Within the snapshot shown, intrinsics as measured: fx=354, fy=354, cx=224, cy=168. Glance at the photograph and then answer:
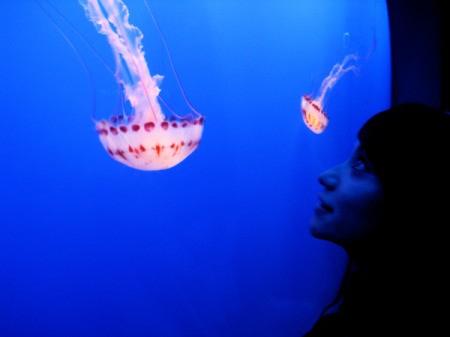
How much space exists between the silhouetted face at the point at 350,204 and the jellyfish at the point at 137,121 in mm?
989

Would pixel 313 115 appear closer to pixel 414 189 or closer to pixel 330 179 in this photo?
pixel 330 179

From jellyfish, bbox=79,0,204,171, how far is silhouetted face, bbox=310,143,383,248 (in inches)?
38.9

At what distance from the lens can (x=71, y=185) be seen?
1777 millimetres

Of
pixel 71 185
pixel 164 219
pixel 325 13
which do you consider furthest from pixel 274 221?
pixel 325 13

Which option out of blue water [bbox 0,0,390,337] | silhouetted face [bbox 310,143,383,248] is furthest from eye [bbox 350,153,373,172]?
blue water [bbox 0,0,390,337]

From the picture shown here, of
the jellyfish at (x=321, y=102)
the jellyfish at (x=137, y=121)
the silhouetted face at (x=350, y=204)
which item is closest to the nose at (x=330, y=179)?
the silhouetted face at (x=350, y=204)

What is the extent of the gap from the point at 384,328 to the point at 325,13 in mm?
2468

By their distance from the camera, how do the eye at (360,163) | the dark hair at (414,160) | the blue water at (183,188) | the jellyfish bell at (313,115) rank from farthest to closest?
the jellyfish bell at (313,115) < the blue water at (183,188) < the eye at (360,163) < the dark hair at (414,160)

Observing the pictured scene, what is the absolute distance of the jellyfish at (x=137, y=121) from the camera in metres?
1.72

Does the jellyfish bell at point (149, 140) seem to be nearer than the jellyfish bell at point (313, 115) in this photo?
Yes

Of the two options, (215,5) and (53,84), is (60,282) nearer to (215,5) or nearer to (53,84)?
(53,84)

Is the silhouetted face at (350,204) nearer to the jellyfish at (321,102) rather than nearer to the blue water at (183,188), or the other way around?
the blue water at (183,188)

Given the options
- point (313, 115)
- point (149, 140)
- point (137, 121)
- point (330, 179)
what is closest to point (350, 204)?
point (330, 179)

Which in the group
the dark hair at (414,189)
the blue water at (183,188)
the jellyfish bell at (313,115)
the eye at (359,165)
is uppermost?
the jellyfish bell at (313,115)
